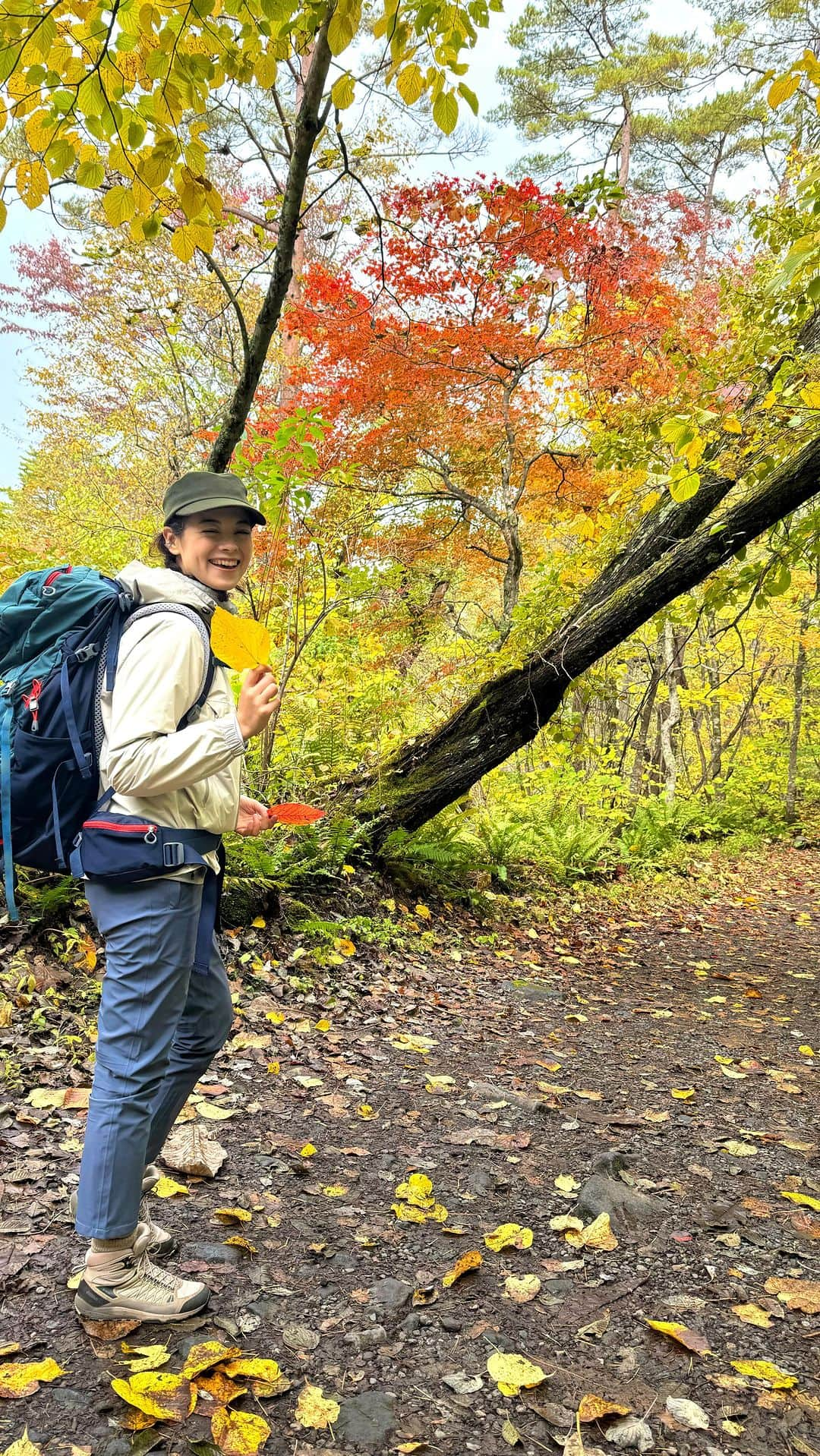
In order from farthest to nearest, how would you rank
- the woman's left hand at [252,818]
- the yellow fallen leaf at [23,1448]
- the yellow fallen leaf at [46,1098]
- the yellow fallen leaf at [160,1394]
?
1. the yellow fallen leaf at [46,1098]
2. the woman's left hand at [252,818]
3. the yellow fallen leaf at [160,1394]
4. the yellow fallen leaf at [23,1448]

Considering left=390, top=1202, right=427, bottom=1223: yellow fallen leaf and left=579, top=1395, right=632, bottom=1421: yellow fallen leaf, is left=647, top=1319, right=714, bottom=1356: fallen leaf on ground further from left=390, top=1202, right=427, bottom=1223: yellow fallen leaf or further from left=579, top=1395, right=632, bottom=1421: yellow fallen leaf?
left=390, top=1202, right=427, bottom=1223: yellow fallen leaf

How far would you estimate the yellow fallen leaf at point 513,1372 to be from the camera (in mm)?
1803

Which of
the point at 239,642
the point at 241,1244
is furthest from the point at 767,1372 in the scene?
the point at 239,642

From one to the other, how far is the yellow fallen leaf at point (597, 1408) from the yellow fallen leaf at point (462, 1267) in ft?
1.76

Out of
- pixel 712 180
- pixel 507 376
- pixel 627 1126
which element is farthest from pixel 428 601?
pixel 712 180

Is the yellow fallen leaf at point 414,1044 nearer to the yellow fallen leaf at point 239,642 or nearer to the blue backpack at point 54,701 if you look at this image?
the blue backpack at point 54,701

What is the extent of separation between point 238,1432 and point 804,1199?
2.04m

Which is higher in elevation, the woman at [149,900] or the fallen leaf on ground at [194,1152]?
the woman at [149,900]

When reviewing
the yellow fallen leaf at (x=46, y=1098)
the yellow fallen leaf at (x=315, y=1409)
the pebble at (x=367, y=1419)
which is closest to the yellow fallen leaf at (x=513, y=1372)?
the pebble at (x=367, y=1419)

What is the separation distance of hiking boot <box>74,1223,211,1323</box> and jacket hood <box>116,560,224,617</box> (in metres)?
1.57

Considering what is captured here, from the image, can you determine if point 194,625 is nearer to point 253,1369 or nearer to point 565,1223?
point 253,1369

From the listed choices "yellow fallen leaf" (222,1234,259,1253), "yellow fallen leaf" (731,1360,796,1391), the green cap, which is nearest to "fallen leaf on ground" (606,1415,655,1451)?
"yellow fallen leaf" (731,1360,796,1391)

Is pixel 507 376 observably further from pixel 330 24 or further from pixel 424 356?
pixel 330 24

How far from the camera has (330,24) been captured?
190 centimetres
